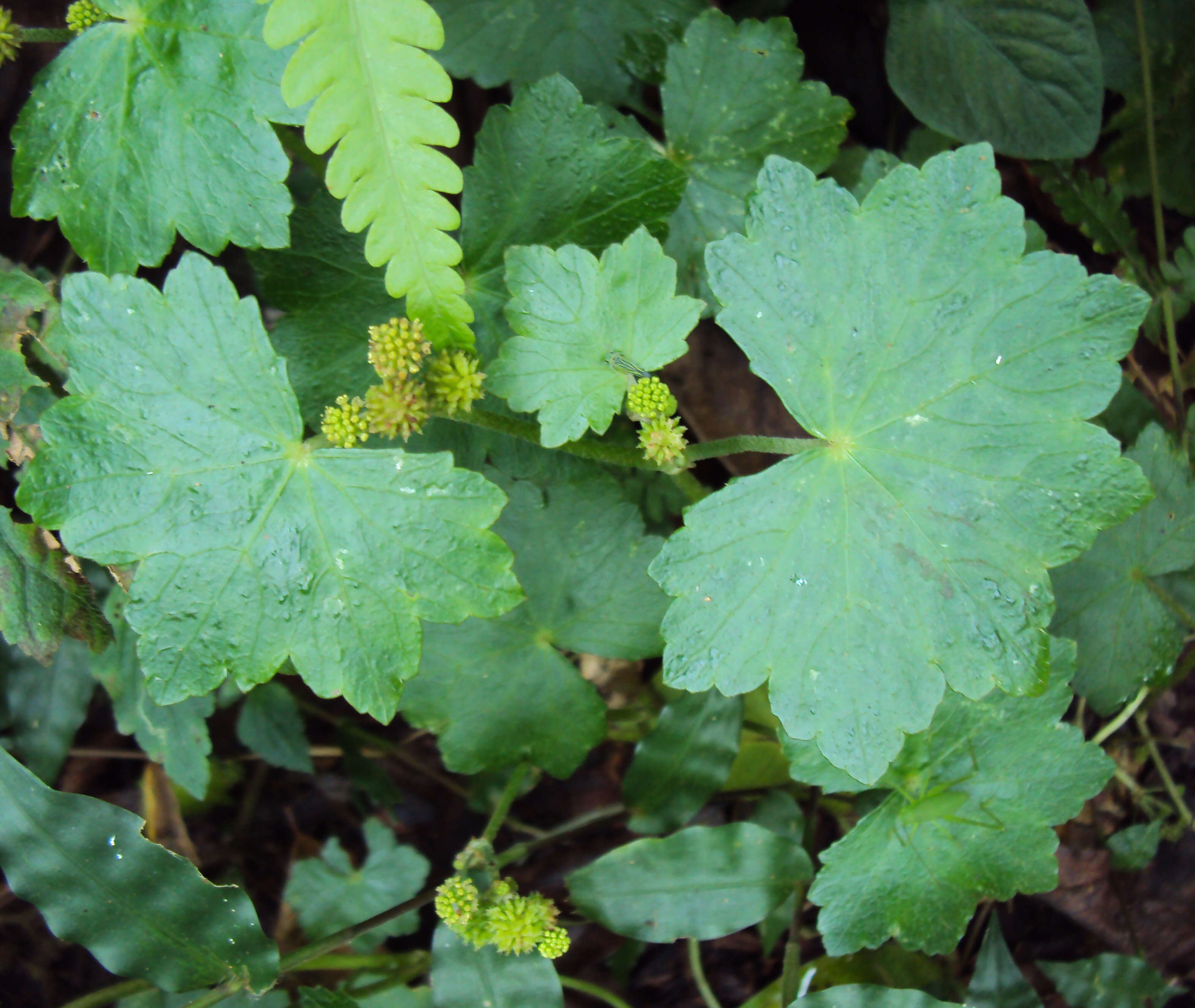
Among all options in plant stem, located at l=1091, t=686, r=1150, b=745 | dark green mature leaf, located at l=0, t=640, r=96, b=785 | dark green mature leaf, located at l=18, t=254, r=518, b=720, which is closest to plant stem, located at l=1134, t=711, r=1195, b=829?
plant stem, located at l=1091, t=686, r=1150, b=745

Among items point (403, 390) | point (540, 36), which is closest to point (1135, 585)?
point (403, 390)

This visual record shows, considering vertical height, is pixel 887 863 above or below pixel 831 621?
below

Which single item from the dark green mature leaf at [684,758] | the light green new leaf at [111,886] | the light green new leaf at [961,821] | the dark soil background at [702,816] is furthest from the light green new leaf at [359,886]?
the light green new leaf at [961,821]

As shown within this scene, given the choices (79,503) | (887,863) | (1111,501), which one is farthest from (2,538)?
(1111,501)

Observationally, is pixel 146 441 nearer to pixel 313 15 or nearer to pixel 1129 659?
pixel 313 15

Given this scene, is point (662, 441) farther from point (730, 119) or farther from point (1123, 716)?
point (1123, 716)

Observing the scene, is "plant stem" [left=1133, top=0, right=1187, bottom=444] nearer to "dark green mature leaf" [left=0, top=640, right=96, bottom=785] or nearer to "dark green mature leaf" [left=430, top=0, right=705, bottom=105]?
"dark green mature leaf" [left=430, top=0, right=705, bottom=105]

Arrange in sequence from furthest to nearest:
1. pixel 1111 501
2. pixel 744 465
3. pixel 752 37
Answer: pixel 744 465 < pixel 752 37 < pixel 1111 501
